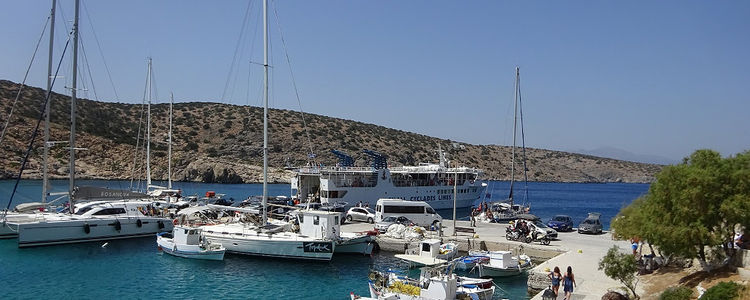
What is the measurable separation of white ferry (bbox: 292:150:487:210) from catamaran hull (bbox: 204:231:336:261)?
24.9 m

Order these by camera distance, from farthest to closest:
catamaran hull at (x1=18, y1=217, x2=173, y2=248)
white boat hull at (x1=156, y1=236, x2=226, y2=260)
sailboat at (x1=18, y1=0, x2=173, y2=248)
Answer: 1. sailboat at (x1=18, y1=0, x2=173, y2=248)
2. catamaran hull at (x1=18, y1=217, x2=173, y2=248)
3. white boat hull at (x1=156, y1=236, x2=226, y2=260)

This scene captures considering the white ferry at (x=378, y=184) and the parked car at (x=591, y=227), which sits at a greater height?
the white ferry at (x=378, y=184)

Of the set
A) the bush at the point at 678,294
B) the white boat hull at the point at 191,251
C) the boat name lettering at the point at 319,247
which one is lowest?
the white boat hull at the point at 191,251

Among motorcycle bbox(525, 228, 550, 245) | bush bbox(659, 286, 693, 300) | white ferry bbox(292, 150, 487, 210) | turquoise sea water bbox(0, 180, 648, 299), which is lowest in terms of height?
turquoise sea water bbox(0, 180, 648, 299)

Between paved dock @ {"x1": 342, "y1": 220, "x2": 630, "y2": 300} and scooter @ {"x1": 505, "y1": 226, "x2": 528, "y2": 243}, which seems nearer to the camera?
paved dock @ {"x1": 342, "y1": 220, "x2": 630, "y2": 300}

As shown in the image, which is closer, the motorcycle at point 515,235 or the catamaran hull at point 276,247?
the catamaran hull at point 276,247

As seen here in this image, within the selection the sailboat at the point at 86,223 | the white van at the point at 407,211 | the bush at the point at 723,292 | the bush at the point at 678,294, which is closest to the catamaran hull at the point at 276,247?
the sailboat at the point at 86,223

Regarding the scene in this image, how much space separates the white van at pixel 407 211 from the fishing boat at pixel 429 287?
2173cm

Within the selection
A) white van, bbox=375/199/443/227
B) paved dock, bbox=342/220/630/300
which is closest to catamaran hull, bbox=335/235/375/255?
paved dock, bbox=342/220/630/300

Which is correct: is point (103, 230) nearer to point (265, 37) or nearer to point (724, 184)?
point (265, 37)

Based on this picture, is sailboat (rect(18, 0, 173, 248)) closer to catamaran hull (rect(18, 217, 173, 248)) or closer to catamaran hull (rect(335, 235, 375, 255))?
catamaran hull (rect(18, 217, 173, 248))

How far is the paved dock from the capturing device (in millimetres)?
22753

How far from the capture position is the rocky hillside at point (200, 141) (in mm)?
100625

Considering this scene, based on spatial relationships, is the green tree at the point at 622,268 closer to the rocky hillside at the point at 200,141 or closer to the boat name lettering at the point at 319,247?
the boat name lettering at the point at 319,247
